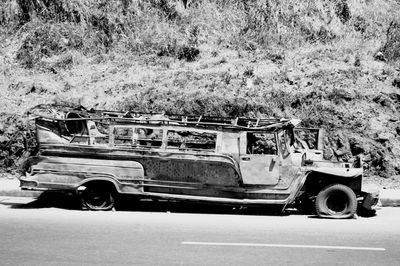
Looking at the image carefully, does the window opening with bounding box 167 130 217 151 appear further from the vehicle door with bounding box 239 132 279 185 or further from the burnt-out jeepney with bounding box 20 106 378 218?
the vehicle door with bounding box 239 132 279 185

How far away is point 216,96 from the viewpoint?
631 inches

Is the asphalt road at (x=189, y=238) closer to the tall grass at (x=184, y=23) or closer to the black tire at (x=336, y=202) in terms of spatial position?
the black tire at (x=336, y=202)

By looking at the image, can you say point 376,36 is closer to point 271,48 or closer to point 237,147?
point 271,48

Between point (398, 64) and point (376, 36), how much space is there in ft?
6.66

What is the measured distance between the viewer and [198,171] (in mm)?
10844

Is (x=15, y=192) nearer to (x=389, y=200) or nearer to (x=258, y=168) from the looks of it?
(x=258, y=168)

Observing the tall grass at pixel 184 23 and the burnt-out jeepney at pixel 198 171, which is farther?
the tall grass at pixel 184 23

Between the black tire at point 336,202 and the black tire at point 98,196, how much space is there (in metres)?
3.97

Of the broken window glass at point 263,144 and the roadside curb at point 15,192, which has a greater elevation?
the broken window glass at point 263,144

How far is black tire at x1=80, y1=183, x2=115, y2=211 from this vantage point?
11.1 meters

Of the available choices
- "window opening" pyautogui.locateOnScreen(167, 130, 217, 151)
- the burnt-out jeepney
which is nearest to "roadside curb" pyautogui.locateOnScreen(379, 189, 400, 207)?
the burnt-out jeepney

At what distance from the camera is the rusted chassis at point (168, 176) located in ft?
35.2

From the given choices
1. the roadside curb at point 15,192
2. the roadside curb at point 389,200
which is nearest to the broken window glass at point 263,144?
the roadside curb at point 389,200

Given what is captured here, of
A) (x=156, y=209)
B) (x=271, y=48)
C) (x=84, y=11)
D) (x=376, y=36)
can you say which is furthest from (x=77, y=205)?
(x=376, y=36)
